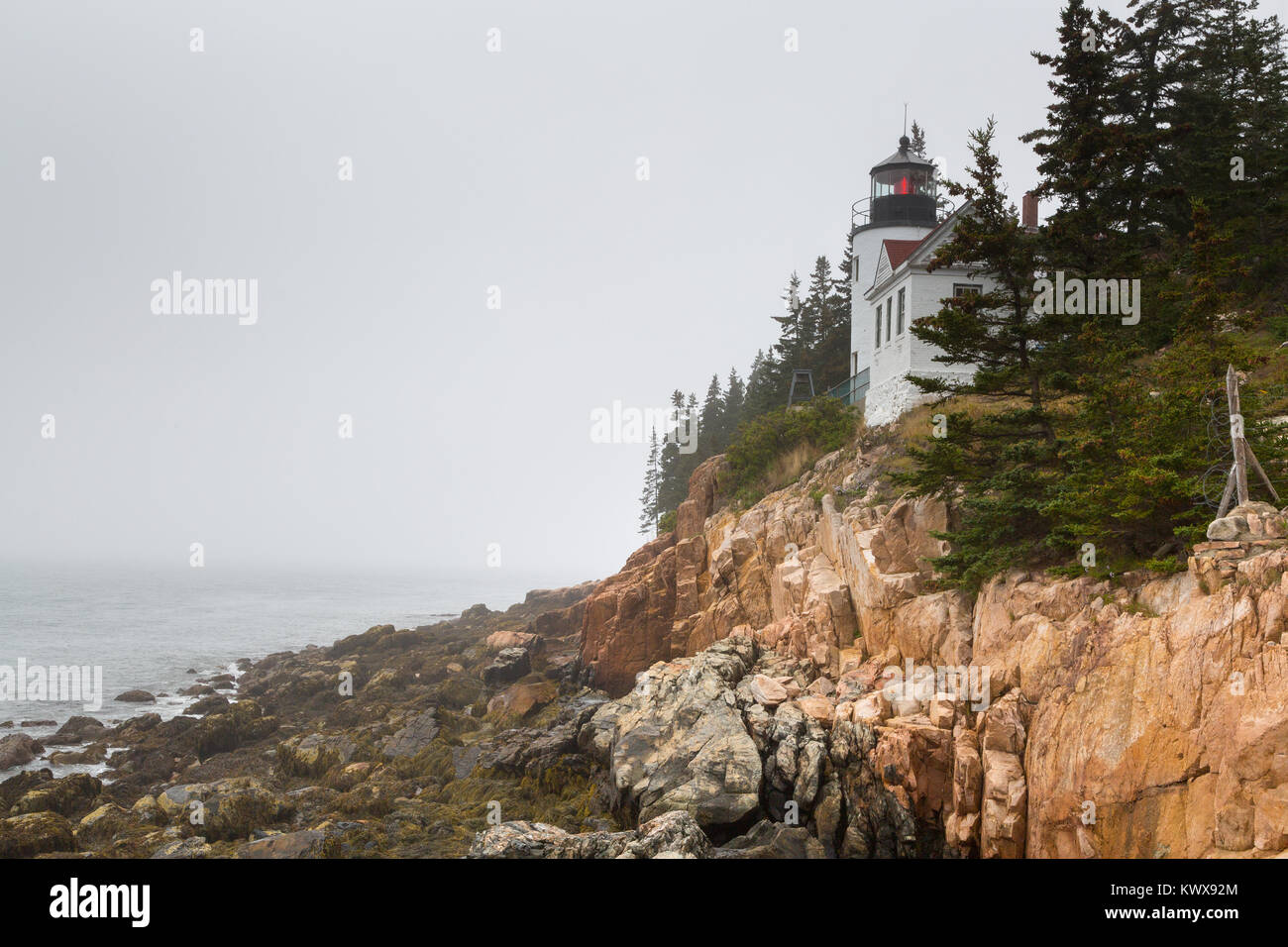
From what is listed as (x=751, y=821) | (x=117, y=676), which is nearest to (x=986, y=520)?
(x=751, y=821)

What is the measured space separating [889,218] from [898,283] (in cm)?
754

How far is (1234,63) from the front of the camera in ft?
82.6

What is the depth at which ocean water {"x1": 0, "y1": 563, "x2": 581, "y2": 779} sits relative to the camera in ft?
125

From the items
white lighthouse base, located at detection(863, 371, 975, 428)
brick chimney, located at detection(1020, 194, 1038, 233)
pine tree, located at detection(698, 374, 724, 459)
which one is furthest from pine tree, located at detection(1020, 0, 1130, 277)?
pine tree, located at detection(698, 374, 724, 459)

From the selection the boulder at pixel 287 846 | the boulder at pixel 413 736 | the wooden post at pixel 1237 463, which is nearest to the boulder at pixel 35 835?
the boulder at pixel 287 846

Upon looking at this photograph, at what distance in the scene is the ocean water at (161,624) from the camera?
3816 cm

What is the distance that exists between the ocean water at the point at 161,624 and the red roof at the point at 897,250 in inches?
1308

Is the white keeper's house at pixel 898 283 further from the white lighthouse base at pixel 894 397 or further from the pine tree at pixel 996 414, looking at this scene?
the pine tree at pixel 996 414

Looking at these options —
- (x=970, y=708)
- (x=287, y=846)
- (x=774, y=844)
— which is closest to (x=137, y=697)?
(x=287, y=846)

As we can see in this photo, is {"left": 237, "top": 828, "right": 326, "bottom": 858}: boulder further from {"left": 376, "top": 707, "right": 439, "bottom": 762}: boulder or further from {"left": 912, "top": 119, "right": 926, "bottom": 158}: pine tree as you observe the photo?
{"left": 912, "top": 119, "right": 926, "bottom": 158}: pine tree

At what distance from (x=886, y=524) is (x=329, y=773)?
17.2 metres

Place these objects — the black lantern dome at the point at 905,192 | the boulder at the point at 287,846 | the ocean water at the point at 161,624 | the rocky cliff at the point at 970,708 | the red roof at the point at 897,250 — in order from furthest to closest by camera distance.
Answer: the ocean water at the point at 161,624
the black lantern dome at the point at 905,192
the red roof at the point at 897,250
the boulder at the point at 287,846
the rocky cliff at the point at 970,708

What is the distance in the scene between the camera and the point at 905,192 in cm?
3322
